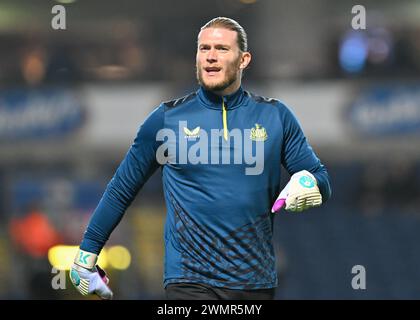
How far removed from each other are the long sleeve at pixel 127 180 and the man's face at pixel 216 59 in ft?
Answer: 1.10

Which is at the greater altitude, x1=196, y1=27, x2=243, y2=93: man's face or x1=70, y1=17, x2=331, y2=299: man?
x1=196, y1=27, x2=243, y2=93: man's face

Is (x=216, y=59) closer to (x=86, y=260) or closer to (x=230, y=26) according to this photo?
(x=230, y=26)

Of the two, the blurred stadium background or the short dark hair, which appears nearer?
the short dark hair

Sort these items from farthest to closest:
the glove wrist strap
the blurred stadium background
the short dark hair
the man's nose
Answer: the blurred stadium background → the glove wrist strap → the short dark hair → the man's nose

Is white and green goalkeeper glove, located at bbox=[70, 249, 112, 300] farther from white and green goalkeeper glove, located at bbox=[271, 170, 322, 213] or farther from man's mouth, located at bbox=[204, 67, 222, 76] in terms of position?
man's mouth, located at bbox=[204, 67, 222, 76]

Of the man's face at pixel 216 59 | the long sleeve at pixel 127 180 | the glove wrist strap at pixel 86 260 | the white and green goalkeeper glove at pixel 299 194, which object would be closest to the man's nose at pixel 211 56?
the man's face at pixel 216 59

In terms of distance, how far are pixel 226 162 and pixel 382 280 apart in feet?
46.4

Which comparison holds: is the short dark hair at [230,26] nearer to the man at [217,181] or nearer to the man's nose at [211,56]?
the man at [217,181]

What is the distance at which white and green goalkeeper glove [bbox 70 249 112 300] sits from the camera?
6391 millimetres

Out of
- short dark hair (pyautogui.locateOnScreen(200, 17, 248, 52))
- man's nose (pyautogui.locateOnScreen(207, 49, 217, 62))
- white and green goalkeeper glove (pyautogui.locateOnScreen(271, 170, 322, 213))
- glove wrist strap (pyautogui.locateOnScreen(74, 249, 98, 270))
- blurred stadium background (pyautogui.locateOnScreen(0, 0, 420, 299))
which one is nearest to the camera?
white and green goalkeeper glove (pyautogui.locateOnScreen(271, 170, 322, 213))

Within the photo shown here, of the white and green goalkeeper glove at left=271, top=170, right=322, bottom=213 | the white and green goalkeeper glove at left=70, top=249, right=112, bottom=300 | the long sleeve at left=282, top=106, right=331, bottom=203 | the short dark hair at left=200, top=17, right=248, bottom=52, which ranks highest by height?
the short dark hair at left=200, top=17, right=248, bottom=52

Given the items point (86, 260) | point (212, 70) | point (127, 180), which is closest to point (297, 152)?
point (212, 70)

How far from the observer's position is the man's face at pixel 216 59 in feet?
20.4

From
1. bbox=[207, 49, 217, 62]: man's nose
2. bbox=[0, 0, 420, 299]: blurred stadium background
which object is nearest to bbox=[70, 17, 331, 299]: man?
bbox=[207, 49, 217, 62]: man's nose
